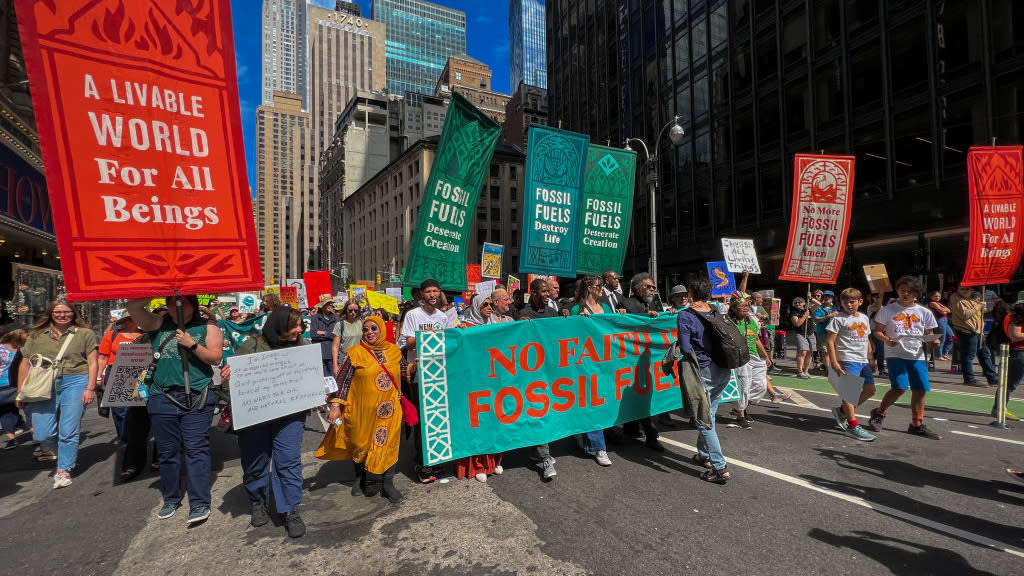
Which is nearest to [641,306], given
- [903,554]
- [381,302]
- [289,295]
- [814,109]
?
[903,554]

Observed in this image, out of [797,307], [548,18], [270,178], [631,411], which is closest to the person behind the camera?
[631,411]

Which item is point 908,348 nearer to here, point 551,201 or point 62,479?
point 551,201

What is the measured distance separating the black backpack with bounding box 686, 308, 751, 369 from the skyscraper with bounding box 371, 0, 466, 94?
7477 inches

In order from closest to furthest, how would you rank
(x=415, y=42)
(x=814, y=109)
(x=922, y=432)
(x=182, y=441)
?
1. (x=182, y=441)
2. (x=922, y=432)
3. (x=814, y=109)
4. (x=415, y=42)

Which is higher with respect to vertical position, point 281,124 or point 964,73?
point 281,124

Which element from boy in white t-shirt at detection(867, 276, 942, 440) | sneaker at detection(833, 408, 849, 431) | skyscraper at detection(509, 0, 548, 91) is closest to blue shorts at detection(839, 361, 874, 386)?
boy in white t-shirt at detection(867, 276, 942, 440)

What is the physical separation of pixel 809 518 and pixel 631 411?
6.74ft

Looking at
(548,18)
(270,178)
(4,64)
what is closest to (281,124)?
(270,178)

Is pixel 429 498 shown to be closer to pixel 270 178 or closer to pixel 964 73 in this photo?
pixel 964 73

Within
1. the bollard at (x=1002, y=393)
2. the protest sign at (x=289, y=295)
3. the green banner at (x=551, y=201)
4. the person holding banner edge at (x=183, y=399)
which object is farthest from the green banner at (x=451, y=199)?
the protest sign at (x=289, y=295)

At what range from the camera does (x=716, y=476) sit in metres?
4.43

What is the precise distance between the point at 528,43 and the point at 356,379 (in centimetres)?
19543

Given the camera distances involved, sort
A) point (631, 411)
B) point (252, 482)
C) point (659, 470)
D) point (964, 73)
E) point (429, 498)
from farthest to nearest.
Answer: point (964, 73) < point (631, 411) < point (659, 470) < point (429, 498) < point (252, 482)

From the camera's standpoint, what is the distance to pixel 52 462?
572cm
